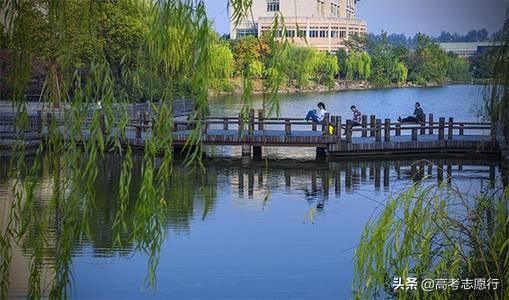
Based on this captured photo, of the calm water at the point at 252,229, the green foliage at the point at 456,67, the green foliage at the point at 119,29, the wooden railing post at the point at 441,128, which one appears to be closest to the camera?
the calm water at the point at 252,229

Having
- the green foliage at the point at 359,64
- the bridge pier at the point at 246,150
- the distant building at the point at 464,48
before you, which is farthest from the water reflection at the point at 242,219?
the green foliage at the point at 359,64

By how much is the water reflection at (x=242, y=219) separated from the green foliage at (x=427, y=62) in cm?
1395

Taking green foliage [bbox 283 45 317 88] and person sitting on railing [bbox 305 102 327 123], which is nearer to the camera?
person sitting on railing [bbox 305 102 327 123]

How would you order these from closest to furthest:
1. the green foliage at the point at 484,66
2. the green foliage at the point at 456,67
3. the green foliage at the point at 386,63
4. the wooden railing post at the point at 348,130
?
the green foliage at the point at 484,66
the wooden railing post at the point at 348,130
the green foliage at the point at 456,67
the green foliage at the point at 386,63

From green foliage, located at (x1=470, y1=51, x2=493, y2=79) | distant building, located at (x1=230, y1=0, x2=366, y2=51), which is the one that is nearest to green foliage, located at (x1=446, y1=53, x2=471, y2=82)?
distant building, located at (x1=230, y1=0, x2=366, y2=51)

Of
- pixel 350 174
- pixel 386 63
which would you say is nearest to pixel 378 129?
pixel 350 174

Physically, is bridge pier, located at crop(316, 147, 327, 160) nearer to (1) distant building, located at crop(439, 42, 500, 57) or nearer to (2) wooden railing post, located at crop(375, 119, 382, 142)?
(2) wooden railing post, located at crop(375, 119, 382, 142)

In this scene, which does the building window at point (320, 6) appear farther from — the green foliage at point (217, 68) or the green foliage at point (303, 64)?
the green foliage at point (217, 68)

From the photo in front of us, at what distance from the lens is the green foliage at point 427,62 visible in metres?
27.3

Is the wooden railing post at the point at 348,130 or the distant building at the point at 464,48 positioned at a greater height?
the distant building at the point at 464,48

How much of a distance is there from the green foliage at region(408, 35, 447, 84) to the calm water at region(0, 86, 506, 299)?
43.9ft

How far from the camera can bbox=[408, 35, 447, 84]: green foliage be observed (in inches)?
1075

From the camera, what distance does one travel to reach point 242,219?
9.38 meters

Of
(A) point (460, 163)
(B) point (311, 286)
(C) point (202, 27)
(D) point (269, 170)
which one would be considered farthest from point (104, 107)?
(A) point (460, 163)
